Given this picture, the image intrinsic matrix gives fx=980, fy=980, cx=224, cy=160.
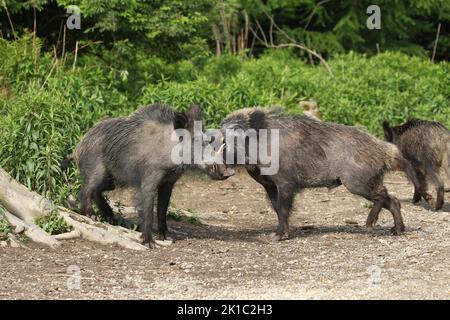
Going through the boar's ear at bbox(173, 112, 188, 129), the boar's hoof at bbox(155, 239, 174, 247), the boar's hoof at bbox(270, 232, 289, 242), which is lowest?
the boar's hoof at bbox(270, 232, 289, 242)

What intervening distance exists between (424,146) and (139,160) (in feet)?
15.6

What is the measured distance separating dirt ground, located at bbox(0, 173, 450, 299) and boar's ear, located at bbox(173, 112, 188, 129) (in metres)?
1.29

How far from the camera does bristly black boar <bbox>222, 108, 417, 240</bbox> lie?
436 inches

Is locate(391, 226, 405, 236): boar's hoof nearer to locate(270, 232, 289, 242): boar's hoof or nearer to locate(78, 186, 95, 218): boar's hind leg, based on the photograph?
locate(270, 232, 289, 242): boar's hoof

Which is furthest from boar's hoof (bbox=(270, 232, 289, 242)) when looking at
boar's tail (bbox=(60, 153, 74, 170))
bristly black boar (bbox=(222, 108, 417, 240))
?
boar's tail (bbox=(60, 153, 74, 170))

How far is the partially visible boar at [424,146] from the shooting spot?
44.4 ft

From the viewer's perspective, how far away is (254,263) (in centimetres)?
955

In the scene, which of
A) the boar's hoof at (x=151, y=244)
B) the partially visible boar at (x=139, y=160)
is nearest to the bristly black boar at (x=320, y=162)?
the partially visible boar at (x=139, y=160)

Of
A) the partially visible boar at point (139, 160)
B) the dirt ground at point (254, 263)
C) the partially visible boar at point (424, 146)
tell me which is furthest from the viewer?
the partially visible boar at point (424, 146)

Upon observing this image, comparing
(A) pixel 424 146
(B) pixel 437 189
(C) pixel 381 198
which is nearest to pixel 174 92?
(A) pixel 424 146

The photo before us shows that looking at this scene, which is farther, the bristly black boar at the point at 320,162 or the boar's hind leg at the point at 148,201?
the bristly black boar at the point at 320,162

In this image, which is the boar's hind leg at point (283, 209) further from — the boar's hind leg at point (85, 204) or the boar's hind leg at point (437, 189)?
the boar's hind leg at point (437, 189)

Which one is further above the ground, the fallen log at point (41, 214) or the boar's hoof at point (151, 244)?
the fallen log at point (41, 214)
